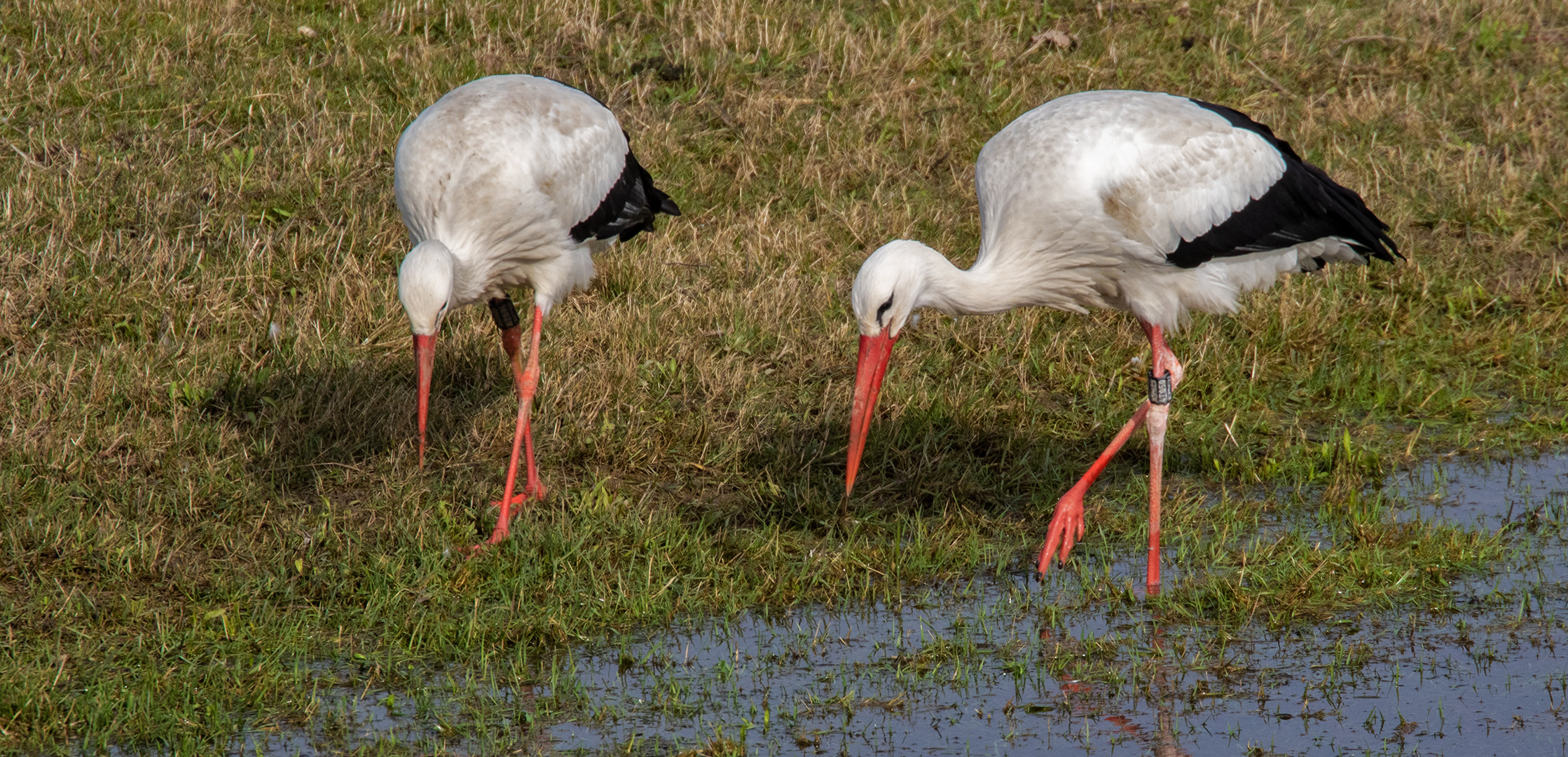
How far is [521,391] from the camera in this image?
5.57 m

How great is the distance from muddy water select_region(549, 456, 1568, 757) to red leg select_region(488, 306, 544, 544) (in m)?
0.83

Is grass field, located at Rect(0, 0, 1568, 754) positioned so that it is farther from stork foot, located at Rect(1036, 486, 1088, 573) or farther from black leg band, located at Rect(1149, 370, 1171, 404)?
black leg band, located at Rect(1149, 370, 1171, 404)

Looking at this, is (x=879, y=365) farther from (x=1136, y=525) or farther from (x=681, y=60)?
(x=681, y=60)

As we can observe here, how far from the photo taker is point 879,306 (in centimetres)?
456

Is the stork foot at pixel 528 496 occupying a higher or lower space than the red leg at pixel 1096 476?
lower

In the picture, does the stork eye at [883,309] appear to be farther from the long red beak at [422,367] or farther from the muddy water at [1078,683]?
the long red beak at [422,367]

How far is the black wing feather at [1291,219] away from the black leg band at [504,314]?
249 centimetres

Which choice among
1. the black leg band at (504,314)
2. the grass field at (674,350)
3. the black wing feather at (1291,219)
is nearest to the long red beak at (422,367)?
the grass field at (674,350)

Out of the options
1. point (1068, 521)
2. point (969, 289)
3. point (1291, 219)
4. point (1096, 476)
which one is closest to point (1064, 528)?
point (1068, 521)

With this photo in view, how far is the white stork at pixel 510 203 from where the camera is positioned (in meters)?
5.32

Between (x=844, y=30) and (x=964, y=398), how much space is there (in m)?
3.63

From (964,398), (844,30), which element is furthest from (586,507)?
(844,30)

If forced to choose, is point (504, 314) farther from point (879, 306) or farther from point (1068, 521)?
point (1068, 521)

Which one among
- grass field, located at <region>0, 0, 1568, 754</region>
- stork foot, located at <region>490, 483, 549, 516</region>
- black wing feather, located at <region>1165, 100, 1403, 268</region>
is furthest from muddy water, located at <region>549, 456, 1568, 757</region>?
black wing feather, located at <region>1165, 100, 1403, 268</region>
